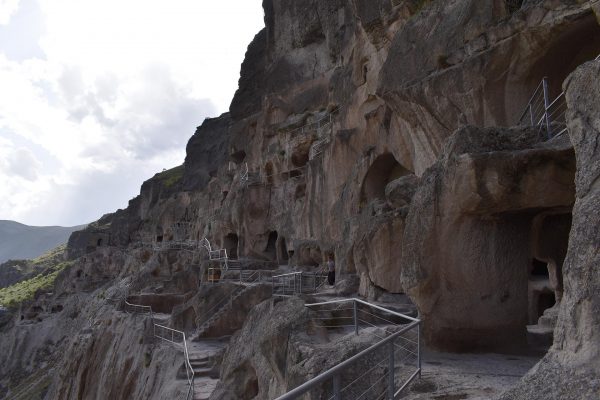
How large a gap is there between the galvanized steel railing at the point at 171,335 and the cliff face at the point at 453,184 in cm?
105

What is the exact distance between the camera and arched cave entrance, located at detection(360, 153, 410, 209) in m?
19.3

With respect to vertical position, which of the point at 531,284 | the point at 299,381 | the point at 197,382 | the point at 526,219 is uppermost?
the point at 526,219

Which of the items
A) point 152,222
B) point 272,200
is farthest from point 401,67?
point 152,222

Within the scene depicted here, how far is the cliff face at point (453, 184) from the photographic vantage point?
664cm

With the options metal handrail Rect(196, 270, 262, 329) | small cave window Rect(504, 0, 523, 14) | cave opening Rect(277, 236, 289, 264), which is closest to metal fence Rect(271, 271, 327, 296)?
metal handrail Rect(196, 270, 262, 329)

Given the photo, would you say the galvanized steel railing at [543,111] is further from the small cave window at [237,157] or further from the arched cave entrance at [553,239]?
the small cave window at [237,157]

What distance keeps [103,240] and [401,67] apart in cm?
7339

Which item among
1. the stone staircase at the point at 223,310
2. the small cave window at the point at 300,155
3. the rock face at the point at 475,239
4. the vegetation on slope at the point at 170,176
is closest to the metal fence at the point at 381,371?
the rock face at the point at 475,239

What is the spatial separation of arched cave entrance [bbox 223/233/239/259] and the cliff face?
4.03m

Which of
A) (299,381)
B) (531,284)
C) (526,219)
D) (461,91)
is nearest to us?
(299,381)

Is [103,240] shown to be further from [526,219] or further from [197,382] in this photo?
[526,219]

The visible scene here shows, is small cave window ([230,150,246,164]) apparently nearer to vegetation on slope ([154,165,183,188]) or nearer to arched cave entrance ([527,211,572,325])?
vegetation on slope ([154,165,183,188])

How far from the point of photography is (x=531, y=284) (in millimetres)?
14898

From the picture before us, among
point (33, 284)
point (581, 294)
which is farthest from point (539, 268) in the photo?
point (33, 284)
